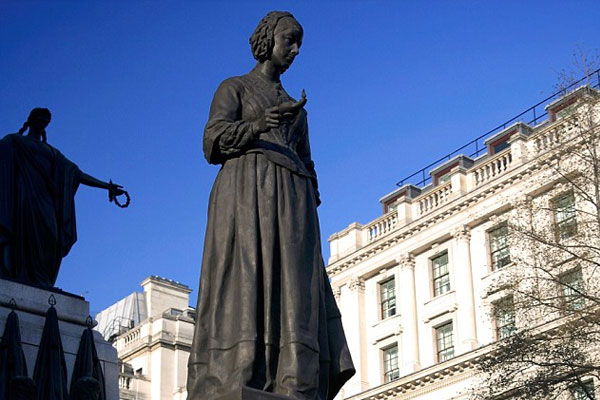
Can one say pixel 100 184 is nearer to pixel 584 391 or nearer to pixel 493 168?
pixel 584 391

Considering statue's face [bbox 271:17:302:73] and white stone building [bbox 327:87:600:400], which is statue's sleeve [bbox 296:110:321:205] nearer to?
statue's face [bbox 271:17:302:73]

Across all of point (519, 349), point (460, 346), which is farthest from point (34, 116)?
point (460, 346)

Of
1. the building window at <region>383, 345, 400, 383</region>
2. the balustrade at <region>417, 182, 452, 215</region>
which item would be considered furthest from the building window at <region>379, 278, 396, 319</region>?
the balustrade at <region>417, 182, 452, 215</region>

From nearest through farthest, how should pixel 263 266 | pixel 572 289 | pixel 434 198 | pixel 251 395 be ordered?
pixel 251 395
pixel 263 266
pixel 572 289
pixel 434 198

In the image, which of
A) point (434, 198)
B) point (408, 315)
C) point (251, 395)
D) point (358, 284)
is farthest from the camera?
point (358, 284)

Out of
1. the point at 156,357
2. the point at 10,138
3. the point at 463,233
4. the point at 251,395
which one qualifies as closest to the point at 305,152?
the point at 251,395

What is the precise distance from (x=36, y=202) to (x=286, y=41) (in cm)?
698

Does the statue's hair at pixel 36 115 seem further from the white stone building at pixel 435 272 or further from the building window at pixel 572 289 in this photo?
the white stone building at pixel 435 272

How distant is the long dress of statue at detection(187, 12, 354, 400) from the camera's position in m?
7.11

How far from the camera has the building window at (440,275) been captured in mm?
49125

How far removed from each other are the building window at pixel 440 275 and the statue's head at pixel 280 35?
136ft

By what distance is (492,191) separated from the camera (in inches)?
1859

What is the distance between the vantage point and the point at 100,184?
594 inches

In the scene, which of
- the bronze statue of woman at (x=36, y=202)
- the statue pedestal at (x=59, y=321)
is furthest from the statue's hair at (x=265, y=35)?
the bronze statue of woman at (x=36, y=202)
